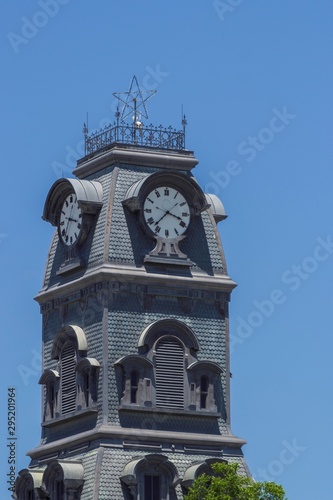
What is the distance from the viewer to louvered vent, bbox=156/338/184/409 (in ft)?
422

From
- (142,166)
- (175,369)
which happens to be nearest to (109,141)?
(142,166)

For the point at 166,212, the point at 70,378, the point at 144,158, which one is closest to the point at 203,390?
the point at 70,378

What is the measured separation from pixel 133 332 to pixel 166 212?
623 centimetres

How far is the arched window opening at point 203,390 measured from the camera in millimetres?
130000

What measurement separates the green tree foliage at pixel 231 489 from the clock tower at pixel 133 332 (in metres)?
3.31

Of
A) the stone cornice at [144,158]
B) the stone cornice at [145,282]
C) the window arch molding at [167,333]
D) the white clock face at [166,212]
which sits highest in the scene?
the stone cornice at [144,158]

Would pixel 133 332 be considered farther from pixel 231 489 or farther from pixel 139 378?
pixel 231 489

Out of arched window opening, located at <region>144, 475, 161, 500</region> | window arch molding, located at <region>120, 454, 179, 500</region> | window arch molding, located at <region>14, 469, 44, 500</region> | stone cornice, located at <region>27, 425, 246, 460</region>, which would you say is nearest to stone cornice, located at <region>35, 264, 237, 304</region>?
stone cornice, located at <region>27, 425, 246, 460</region>

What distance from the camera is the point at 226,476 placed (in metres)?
123

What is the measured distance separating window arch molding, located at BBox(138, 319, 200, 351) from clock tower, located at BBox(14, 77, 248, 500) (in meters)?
0.07

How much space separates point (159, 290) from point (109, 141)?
8531mm

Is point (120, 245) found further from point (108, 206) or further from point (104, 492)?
point (104, 492)

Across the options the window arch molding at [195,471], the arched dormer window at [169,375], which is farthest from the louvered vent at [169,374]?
the window arch molding at [195,471]

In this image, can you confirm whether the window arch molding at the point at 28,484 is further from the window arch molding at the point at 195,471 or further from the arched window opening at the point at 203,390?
the arched window opening at the point at 203,390
